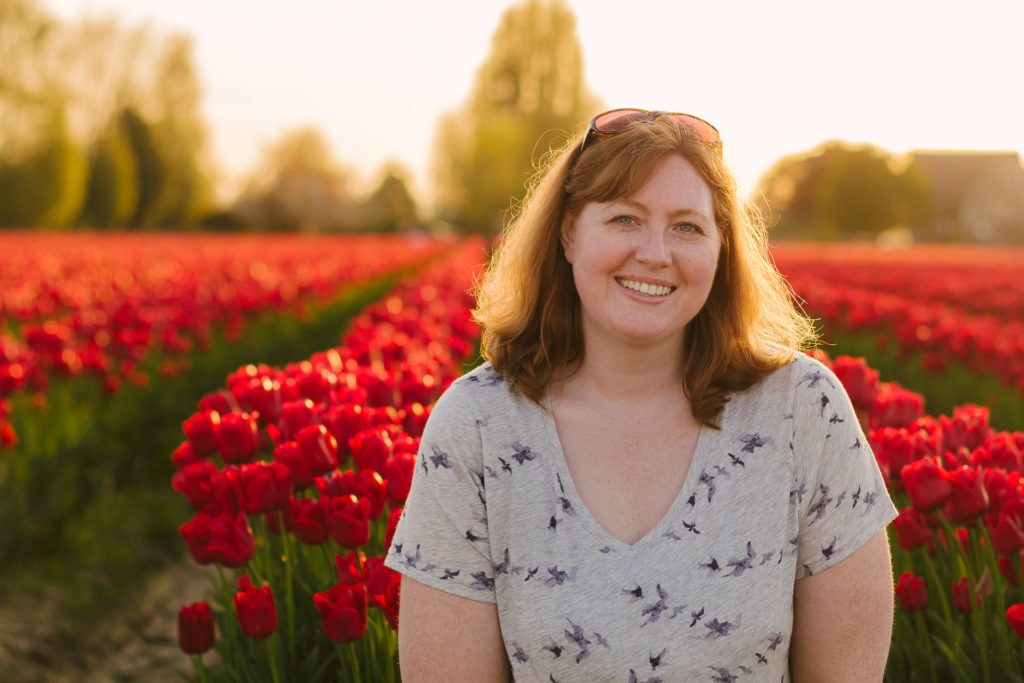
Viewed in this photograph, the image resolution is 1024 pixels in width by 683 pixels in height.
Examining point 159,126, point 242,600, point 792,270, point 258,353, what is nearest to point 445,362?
point 242,600

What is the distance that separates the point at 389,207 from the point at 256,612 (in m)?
62.6

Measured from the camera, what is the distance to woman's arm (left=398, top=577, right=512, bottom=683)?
1838 mm

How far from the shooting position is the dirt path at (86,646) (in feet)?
12.3

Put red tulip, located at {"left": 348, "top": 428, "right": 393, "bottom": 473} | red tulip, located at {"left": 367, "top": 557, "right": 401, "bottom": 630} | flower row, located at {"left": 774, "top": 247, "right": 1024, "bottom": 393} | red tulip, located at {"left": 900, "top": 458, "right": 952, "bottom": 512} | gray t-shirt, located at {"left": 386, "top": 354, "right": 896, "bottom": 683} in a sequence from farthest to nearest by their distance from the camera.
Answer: flower row, located at {"left": 774, "top": 247, "right": 1024, "bottom": 393} < red tulip, located at {"left": 348, "top": 428, "right": 393, "bottom": 473} < red tulip, located at {"left": 900, "top": 458, "right": 952, "bottom": 512} < red tulip, located at {"left": 367, "top": 557, "right": 401, "bottom": 630} < gray t-shirt, located at {"left": 386, "top": 354, "right": 896, "bottom": 683}

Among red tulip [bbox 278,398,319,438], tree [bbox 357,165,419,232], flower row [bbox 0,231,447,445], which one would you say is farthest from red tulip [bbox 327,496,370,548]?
tree [bbox 357,165,419,232]

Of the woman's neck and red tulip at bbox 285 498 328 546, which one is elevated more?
the woman's neck

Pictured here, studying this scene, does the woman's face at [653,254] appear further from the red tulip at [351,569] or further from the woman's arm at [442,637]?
the red tulip at [351,569]

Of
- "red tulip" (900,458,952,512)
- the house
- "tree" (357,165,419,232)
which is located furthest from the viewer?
the house

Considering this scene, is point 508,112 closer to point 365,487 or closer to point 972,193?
point 972,193

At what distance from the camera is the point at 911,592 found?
A: 2.24 m

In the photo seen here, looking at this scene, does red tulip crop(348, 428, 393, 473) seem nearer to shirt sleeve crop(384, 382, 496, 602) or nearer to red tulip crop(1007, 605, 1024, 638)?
shirt sleeve crop(384, 382, 496, 602)

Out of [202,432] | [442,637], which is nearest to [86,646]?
[202,432]

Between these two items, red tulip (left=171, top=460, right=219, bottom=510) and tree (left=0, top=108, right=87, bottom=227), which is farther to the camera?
tree (left=0, top=108, right=87, bottom=227)

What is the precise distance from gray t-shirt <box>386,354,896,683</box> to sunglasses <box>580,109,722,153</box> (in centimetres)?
55
